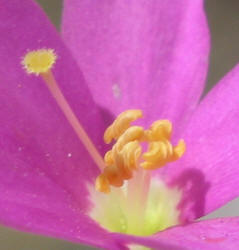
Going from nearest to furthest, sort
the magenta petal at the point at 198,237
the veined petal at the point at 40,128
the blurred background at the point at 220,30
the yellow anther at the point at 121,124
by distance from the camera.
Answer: the magenta petal at the point at 198,237 < the veined petal at the point at 40,128 < the yellow anther at the point at 121,124 < the blurred background at the point at 220,30

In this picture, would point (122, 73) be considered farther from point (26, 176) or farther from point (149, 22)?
point (26, 176)

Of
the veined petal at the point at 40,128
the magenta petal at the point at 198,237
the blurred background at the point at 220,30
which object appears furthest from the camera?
the blurred background at the point at 220,30

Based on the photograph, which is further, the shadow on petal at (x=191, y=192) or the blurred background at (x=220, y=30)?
the blurred background at (x=220, y=30)

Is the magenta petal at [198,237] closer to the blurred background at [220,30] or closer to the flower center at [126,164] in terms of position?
the flower center at [126,164]

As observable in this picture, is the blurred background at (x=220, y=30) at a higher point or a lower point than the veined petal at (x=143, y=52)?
higher

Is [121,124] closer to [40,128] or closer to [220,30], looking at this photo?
[40,128]

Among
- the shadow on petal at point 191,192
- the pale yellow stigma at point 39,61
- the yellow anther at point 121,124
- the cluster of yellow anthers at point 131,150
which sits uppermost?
the pale yellow stigma at point 39,61

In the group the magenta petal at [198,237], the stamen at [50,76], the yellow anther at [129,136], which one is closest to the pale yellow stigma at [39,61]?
the stamen at [50,76]
